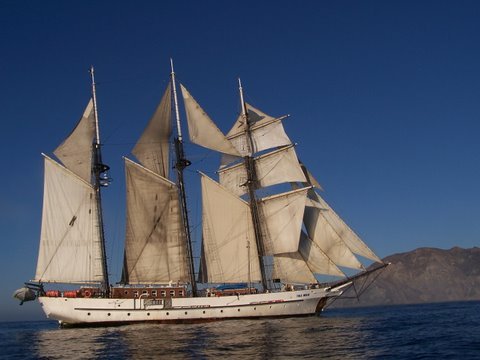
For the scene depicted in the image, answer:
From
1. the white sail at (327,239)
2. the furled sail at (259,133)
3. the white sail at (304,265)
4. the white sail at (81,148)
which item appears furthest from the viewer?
the furled sail at (259,133)

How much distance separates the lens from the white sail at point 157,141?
58.2 metres

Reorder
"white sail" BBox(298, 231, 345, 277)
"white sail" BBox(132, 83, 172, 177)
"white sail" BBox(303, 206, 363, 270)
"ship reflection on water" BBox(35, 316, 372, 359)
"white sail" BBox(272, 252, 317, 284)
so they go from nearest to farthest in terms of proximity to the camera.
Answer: "ship reflection on water" BBox(35, 316, 372, 359), "white sail" BBox(303, 206, 363, 270), "white sail" BBox(298, 231, 345, 277), "white sail" BBox(272, 252, 317, 284), "white sail" BBox(132, 83, 172, 177)

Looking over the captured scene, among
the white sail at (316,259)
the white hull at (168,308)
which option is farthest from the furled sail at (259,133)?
the white hull at (168,308)

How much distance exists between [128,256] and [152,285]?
4.16 meters

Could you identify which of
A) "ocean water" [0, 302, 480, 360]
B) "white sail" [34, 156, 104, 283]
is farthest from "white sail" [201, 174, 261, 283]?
"ocean water" [0, 302, 480, 360]

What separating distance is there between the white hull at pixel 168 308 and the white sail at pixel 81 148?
1385cm

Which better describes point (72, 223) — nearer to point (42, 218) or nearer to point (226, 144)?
point (42, 218)

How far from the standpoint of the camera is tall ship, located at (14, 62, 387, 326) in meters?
53.6

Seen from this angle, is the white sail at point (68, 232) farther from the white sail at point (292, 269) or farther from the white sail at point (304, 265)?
the white sail at point (304, 265)

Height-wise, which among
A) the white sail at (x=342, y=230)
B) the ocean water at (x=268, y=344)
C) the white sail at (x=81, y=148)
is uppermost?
the white sail at (x=81, y=148)

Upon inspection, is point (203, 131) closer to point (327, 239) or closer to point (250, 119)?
point (250, 119)

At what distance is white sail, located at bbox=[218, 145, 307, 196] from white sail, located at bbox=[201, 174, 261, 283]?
4.32 m

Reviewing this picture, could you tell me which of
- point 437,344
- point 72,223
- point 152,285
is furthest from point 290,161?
point 437,344

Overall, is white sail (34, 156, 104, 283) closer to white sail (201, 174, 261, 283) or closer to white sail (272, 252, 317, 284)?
white sail (201, 174, 261, 283)
